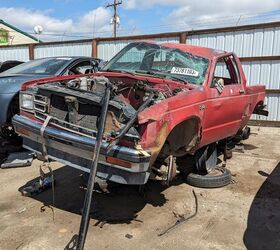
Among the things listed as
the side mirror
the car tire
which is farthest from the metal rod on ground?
the car tire

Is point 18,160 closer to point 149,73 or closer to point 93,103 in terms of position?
point 149,73

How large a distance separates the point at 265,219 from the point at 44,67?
200 inches

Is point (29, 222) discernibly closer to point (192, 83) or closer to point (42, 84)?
point (42, 84)

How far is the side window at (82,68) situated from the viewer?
738 centimetres

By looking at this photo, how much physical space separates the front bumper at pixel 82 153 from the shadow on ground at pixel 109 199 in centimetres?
72

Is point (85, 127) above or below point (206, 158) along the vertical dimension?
above

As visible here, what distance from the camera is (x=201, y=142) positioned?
5004 mm

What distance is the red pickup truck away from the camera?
370 cm

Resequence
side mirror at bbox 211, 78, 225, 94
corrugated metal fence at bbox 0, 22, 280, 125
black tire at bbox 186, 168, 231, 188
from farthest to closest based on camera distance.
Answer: corrugated metal fence at bbox 0, 22, 280, 125 < black tire at bbox 186, 168, 231, 188 < side mirror at bbox 211, 78, 225, 94

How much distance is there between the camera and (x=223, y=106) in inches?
213

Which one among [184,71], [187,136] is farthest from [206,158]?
[184,71]

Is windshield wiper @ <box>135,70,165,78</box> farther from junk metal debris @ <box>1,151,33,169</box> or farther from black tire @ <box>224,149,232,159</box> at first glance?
junk metal debris @ <box>1,151,33,169</box>

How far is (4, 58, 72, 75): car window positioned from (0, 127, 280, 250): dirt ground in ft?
6.94

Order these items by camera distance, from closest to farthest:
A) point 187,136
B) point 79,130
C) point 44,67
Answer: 1. point 79,130
2. point 187,136
3. point 44,67
